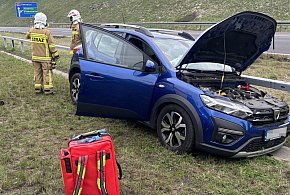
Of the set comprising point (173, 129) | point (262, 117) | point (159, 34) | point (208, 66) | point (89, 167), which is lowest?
point (173, 129)

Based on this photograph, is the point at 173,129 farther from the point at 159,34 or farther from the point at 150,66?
the point at 159,34

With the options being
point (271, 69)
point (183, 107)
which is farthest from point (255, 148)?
point (271, 69)

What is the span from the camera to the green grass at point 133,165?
147 inches

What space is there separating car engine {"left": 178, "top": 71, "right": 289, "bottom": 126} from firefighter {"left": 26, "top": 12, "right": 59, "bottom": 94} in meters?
4.01

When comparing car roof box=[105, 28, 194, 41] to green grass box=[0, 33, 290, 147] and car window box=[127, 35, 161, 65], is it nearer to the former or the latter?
car window box=[127, 35, 161, 65]

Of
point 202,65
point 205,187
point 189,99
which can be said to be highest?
point 202,65

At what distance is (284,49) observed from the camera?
44.6 feet

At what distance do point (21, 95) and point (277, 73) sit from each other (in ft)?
20.5

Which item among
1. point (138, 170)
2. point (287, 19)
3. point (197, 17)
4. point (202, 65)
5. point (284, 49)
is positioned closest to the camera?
point (138, 170)

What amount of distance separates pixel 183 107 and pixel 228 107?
0.54 meters

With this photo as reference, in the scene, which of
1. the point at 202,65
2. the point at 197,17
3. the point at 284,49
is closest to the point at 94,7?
the point at 197,17

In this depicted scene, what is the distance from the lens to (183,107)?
433cm

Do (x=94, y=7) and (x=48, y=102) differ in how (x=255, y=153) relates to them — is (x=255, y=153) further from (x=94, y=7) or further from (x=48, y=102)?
(x=94, y=7)

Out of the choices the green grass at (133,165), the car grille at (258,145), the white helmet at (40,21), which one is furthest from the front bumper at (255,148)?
the white helmet at (40,21)
